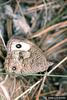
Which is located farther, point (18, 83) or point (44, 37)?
point (44, 37)

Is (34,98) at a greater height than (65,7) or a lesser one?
lesser

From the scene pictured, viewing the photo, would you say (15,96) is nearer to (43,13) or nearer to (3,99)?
(3,99)

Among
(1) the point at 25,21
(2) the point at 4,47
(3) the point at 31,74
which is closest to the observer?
(3) the point at 31,74

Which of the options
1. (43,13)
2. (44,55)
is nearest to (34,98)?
(44,55)

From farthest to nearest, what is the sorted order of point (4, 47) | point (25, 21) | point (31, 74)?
point (25, 21) → point (4, 47) → point (31, 74)

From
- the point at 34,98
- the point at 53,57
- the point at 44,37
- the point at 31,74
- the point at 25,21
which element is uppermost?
the point at 25,21

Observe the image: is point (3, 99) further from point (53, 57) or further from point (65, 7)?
point (65, 7)
